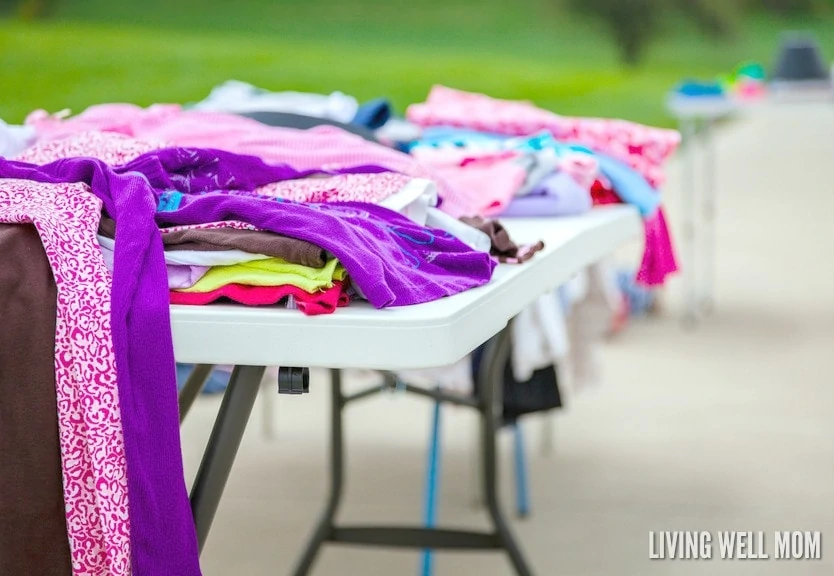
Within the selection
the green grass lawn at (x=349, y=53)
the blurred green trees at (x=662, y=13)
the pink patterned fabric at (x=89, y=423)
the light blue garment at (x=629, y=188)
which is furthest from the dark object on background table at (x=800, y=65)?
the blurred green trees at (x=662, y=13)

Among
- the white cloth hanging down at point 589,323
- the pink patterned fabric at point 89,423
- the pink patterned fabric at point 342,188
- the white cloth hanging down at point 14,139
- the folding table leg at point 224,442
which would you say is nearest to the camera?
the pink patterned fabric at point 89,423

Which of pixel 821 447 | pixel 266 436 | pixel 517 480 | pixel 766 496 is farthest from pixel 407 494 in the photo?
pixel 821 447

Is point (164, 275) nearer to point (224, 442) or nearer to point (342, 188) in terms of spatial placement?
point (224, 442)

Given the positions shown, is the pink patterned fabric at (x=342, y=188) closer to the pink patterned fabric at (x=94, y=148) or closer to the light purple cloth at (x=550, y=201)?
the pink patterned fabric at (x=94, y=148)

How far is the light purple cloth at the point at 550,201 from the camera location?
1.93m

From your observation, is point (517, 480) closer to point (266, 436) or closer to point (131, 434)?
point (266, 436)

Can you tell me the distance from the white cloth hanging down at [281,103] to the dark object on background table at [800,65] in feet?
9.16

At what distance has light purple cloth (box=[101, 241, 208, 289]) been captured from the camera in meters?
1.20

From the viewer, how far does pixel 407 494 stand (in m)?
3.00

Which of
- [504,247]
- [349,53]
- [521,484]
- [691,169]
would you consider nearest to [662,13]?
[349,53]

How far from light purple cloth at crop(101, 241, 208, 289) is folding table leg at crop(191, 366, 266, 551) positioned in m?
0.15

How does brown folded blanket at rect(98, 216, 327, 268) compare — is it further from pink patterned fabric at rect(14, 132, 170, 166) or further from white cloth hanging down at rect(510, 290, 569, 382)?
white cloth hanging down at rect(510, 290, 569, 382)

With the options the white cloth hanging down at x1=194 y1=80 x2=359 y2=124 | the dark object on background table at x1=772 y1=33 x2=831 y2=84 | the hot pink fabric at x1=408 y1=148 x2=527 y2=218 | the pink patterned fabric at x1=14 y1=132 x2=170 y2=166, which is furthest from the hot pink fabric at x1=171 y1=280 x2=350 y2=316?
the dark object on background table at x1=772 y1=33 x2=831 y2=84

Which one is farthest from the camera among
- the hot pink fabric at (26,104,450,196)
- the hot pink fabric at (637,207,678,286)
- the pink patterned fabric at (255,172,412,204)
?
the hot pink fabric at (637,207,678,286)
